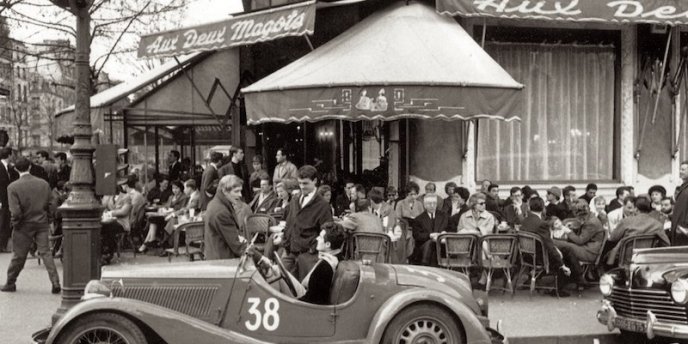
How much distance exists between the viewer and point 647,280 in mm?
7770

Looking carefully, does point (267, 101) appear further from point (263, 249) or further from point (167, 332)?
point (167, 332)

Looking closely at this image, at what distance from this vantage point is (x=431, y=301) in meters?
6.60

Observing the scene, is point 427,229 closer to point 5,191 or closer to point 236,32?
point 236,32

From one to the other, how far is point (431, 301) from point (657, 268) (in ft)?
8.54

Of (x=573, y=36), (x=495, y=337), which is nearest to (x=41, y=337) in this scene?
(x=495, y=337)

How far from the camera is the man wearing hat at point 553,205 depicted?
42.3 ft

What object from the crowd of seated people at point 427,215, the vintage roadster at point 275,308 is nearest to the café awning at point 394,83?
the crowd of seated people at point 427,215

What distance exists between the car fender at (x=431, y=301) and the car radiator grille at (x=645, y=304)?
200 cm

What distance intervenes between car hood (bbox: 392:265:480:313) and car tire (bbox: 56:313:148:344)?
7.11 ft

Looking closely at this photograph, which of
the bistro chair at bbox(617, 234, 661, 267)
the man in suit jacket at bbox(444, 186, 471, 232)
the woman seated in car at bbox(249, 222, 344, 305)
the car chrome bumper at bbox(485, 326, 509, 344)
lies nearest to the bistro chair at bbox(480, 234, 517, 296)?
the man in suit jacket at bbox(444, 186, 471, 232)

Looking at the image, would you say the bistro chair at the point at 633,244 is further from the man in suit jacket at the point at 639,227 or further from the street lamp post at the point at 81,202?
the street lamp post at the point at 81,202

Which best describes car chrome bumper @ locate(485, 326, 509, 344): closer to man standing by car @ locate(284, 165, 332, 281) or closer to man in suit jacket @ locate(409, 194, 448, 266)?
man standing by car @ locate(284, 165, 332, 281)

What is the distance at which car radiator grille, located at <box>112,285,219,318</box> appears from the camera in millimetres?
6506

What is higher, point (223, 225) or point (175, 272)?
point (223, 225)
